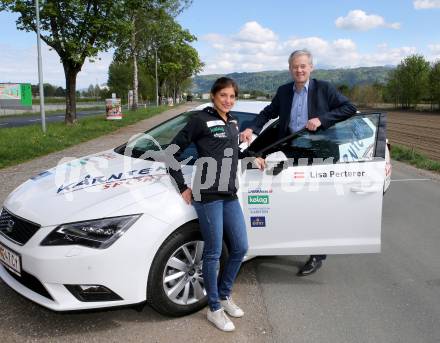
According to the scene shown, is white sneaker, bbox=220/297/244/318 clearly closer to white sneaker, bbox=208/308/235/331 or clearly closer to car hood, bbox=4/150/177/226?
white sneaker, bbox=208/308/235/331

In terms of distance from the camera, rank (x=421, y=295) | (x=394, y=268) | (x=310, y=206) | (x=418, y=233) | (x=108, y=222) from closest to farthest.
Answer: (x=108, y=222), (x=310, y=206), (x=421, y=295), (x=394, y=268), (x=418, y=233)

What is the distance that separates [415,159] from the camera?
1159 cm

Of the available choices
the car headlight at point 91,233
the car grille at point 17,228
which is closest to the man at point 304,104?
the car headlight at point 91,233

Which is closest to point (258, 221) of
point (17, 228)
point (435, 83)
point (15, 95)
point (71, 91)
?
point (17, 228)

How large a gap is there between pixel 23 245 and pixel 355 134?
278cm

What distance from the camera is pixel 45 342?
2.86m

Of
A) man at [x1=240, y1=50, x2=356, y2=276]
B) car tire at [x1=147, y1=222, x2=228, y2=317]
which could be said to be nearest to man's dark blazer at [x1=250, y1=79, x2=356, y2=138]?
man at [x1=240, y1=50, x2=356, y2=276]

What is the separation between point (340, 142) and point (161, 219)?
1.75 metres

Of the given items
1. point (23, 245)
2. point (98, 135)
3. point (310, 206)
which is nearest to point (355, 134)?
point (310, 206)

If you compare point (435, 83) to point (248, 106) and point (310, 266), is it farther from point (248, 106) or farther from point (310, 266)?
point (310, 266)

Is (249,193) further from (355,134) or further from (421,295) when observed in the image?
→ (421,295)

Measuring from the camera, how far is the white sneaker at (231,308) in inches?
126

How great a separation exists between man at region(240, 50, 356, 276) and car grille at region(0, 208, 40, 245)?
5.49ft

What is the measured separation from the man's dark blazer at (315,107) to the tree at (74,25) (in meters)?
15.8
